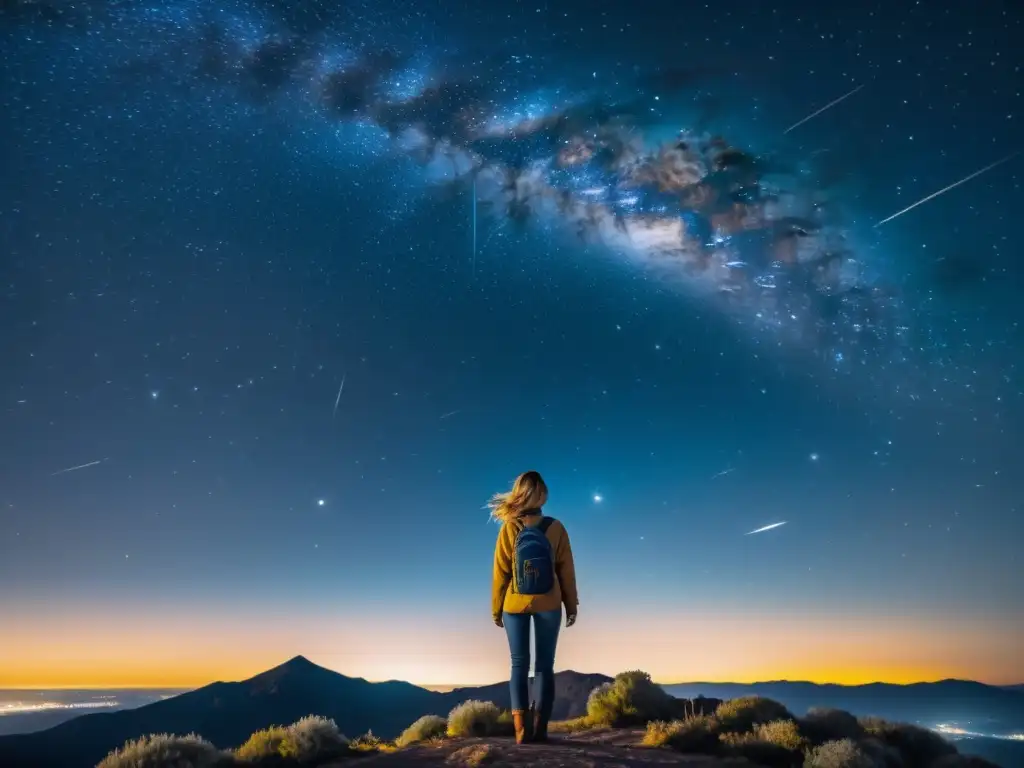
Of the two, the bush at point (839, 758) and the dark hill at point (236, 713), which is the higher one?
the bush at point (839, 758)

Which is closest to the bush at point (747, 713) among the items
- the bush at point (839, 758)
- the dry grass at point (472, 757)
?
the bush at point (839, 758)

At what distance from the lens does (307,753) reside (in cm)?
840

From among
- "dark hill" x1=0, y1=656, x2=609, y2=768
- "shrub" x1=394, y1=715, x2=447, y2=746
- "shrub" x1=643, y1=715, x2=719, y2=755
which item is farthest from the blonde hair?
"dark hill" x1=0, y1=656, x2=609, y2=768

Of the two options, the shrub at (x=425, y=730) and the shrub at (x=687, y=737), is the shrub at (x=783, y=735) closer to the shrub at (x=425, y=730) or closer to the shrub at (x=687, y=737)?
the shrub at (x=687, y=737)

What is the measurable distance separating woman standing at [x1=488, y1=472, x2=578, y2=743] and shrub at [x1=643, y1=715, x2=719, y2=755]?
1.89m

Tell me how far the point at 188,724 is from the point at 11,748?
1336 inches

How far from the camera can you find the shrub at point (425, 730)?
10.9m

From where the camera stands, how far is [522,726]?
7637 millimetres

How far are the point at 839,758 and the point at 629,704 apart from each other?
4.20 meters

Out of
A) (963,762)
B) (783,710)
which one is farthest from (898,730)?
(783,710)

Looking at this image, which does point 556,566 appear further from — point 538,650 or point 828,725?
point 828,725

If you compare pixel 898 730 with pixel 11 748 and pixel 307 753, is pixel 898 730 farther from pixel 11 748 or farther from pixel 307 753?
pixel 11 748

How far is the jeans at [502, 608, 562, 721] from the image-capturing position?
24.5 ft

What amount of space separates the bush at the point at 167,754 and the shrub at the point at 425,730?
3.65m
